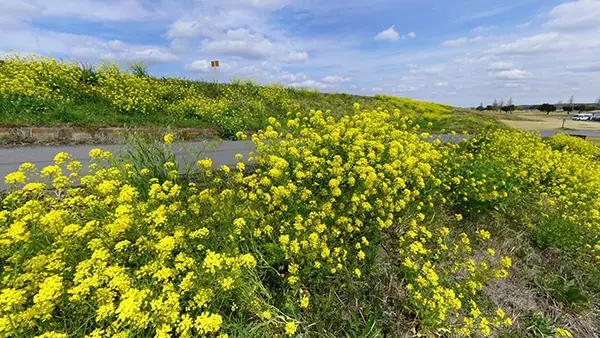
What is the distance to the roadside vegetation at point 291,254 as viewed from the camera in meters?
1.57

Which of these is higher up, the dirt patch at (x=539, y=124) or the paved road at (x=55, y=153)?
the dirt patch at (x=539, y=124)

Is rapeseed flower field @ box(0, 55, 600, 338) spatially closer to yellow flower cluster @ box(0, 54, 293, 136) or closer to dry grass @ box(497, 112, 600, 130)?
yellow flower cluster @ box(0, 54, 293, 136)

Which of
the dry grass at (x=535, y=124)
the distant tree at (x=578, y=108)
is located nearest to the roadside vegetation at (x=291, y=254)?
the dry grass at (x=535, y=124)

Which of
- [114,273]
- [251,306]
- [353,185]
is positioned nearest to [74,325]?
[114,273]

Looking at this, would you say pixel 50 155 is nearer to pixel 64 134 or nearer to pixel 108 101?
pixel 64 134

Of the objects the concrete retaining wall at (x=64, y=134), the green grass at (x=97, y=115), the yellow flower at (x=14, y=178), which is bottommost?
the yellow flower at (x=14, y=178)

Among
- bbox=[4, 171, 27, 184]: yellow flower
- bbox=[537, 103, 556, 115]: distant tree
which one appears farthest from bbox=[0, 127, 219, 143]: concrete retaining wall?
bbox=[537, 103, 556, 115]: distant tree

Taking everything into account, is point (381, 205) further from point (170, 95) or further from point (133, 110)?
point (170, 95)

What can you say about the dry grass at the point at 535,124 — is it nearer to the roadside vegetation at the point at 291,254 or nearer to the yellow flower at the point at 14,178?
the roadside vegetation at the point at 291,254

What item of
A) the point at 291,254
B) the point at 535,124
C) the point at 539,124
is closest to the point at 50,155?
the point at 291,254

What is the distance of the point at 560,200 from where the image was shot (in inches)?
147

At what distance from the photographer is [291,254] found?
207 cm

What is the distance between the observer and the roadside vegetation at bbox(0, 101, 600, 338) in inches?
61.9

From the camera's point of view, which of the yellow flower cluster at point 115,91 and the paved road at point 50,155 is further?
the yellow flower cluster at point 115,91
